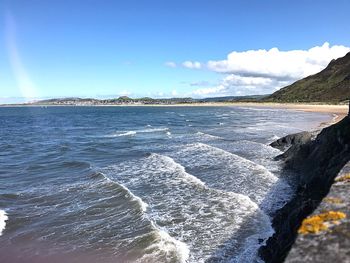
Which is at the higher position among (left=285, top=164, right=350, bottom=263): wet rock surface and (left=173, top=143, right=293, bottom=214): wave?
(left=285, top=164, right=350, bottom=263): wet rock surface

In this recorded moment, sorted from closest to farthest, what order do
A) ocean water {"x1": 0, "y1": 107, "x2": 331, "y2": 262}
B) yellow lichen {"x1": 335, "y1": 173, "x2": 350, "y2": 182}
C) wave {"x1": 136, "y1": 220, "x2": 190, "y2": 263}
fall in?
1. yellow lichen {"x1": 335, "y1": 173, "x2": 350, "y2": 182}
2. wave {"x1": 136, "y1": 220, "x2": 190, "y2": 263}
3. ocean water {"x1": 0, "y1": 107, "x2": 331, "y2": 262}

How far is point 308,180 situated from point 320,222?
11.4 metres

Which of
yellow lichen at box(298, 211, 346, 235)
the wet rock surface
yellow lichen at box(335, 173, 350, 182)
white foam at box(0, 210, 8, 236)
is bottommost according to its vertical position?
white foam at box(0, 210, 8, 236)

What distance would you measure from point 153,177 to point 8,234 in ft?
34.3

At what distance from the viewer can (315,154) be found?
19.0 metres

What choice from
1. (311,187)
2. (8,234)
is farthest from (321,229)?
(8,234)

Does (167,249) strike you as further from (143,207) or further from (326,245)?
(326,245)

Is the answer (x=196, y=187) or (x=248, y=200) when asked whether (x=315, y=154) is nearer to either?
(x=248, y=200)

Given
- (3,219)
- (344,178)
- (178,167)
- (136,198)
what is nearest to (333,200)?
(344,178)

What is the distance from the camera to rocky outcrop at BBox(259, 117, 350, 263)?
925 centimetres

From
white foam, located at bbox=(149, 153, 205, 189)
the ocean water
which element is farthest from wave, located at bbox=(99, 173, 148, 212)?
white foam, located at bbox=(149, 153, 205, 189)

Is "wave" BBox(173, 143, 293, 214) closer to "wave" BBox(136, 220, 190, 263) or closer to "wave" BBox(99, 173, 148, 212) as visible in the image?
"wave" BBox(99, 173, 148, 212)

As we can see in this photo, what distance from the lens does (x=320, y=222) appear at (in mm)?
5730

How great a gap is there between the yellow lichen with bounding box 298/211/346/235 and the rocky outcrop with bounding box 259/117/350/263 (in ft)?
0.87
